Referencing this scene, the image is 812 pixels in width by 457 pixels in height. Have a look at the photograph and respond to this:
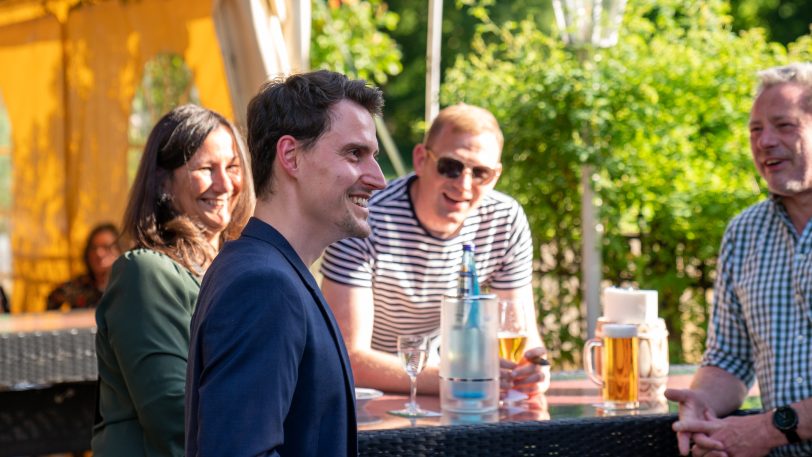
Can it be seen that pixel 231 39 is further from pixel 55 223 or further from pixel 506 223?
pixel 55 223

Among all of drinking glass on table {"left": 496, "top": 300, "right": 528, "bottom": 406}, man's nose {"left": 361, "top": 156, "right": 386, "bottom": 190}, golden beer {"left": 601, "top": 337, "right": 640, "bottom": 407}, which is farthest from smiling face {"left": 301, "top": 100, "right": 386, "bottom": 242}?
golden beer {"left": 601, "top": 337, "right": 640, "bottom": 407}

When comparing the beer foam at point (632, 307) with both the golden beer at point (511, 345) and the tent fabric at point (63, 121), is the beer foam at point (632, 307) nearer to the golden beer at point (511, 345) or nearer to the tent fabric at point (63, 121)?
the golden beer at point (511, 345)

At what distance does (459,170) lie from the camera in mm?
3363

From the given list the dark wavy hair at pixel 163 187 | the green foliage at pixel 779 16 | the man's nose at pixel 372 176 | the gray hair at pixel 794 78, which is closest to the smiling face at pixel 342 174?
the man's nose at pixel 372 176

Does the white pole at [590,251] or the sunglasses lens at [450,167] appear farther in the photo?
the white pole at [590,251]

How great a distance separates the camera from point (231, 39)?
210 inches

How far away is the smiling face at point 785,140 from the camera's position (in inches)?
123

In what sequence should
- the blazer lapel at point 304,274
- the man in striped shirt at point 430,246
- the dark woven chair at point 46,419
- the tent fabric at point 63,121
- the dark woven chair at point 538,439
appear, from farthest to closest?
the tent fabric at point 63,121 < the dark woven chair at point 46,419 < the man in striped shirt at point 430,246 < the dark woven chair at point 538,439 < the blazer lapel at point 304,274

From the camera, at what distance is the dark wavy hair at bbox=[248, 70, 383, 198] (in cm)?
184

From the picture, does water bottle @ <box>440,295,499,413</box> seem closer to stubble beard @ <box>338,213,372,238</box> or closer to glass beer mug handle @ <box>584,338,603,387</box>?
glass beer mug handle @ <box>584,338,603,387</box>

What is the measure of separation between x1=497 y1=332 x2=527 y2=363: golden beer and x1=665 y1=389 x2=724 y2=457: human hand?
15.3 inches

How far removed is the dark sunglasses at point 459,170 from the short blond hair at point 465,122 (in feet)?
0.32

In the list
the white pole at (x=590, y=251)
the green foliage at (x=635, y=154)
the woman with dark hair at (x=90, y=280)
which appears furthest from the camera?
the woman with dark hair at (x=90, y=280)

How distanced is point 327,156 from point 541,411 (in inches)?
52.6
